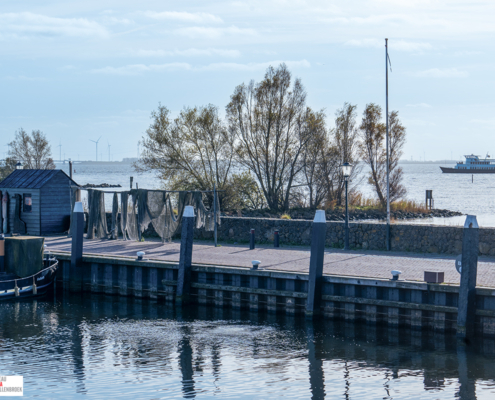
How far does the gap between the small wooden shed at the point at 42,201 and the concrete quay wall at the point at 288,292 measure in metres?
6.81

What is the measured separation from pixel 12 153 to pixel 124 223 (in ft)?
130

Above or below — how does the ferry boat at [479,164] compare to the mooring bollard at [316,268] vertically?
above

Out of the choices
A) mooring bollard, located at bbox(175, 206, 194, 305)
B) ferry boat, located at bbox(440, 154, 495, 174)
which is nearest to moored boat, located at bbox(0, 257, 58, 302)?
mooring bollard, located at bbox(175, 206, 194, 305)

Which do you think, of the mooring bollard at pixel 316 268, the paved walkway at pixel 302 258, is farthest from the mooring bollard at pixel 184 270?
the mooring bollard at pixel 316 268

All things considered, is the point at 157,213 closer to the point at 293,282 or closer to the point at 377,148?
the point at 293,282

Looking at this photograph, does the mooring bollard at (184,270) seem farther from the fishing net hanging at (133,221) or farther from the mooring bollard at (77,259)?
the fishing net hanging at (133,221)

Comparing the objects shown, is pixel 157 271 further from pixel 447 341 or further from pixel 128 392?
pixel 447 341

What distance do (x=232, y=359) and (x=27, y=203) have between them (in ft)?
60.2

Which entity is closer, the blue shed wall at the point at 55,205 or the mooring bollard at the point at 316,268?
the mooring bollard at the point at 316,268

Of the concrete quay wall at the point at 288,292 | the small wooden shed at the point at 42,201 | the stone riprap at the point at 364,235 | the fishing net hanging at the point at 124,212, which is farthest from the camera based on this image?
the small wooden shed at the point at 42,201

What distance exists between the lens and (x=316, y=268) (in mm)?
17672

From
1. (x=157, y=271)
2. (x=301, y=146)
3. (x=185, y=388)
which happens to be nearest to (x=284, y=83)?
(x=301, y=146)

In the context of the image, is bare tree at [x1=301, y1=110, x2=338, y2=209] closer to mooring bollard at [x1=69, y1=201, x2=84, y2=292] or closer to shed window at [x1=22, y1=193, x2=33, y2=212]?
shed window at [x1=22, y1=193, x2=33, y2=212]

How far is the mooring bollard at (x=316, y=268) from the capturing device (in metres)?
17.7
